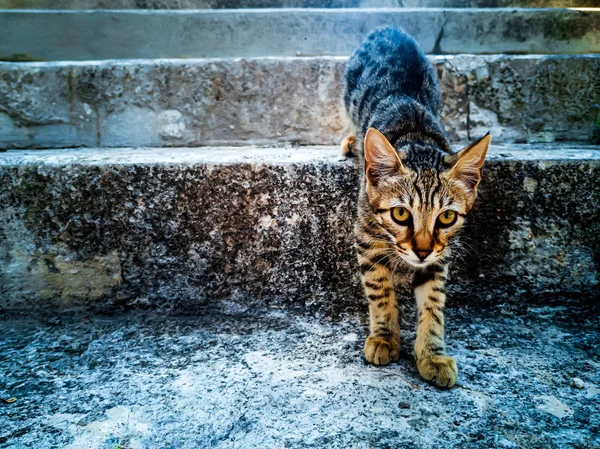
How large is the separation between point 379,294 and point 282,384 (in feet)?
1.97

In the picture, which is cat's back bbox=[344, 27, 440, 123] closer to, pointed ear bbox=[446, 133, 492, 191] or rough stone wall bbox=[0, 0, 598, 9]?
pointed ear bbox=[446, 133, 492, 191]

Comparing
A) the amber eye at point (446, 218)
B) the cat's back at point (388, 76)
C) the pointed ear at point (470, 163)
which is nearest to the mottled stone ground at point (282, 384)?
the amber eye at point (446, 218)

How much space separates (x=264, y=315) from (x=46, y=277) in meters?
1.09

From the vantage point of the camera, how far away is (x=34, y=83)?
8.77 ft

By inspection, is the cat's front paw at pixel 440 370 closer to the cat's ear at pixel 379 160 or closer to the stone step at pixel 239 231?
the stone step at pixel 239 231

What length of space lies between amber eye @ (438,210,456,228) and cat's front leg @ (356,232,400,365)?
0.80 ft

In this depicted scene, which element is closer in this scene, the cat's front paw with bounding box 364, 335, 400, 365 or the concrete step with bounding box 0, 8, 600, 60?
the cat's front paw with bounding box 364, 335, 400, 365

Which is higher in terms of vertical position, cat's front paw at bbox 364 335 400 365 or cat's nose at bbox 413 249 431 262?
cat's nose at bbox 413 249 431 262

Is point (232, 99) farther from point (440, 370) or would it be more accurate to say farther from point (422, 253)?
point (440, 370)

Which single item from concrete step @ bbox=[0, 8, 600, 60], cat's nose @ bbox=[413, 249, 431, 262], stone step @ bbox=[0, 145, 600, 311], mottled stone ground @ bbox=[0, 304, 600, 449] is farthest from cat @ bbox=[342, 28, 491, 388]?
concrete step @ bbox=[0, 8, 600, 60]

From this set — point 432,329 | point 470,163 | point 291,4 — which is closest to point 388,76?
point 470,163

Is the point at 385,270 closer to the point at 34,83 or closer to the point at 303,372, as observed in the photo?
the point at 303,372

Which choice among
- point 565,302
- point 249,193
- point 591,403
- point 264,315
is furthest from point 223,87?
point 591,403

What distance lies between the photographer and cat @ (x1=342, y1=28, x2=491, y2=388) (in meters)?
1.64
